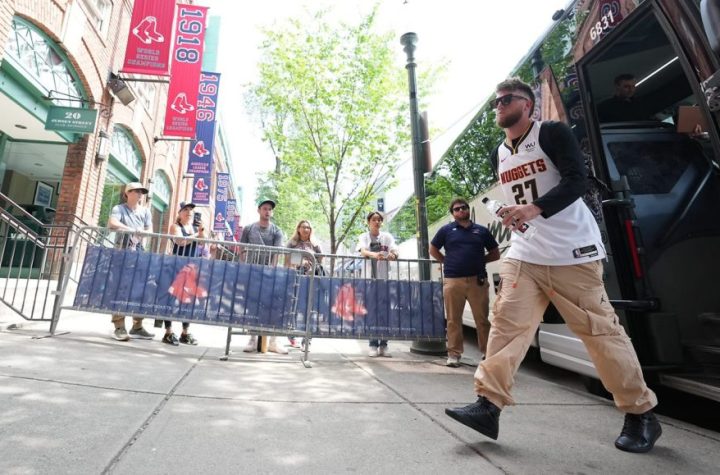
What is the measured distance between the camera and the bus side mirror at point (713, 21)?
1.38 m

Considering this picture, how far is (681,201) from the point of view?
11.2 ft

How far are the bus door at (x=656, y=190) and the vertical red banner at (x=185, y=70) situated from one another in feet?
42.6

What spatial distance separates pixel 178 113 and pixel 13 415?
13.7 metres

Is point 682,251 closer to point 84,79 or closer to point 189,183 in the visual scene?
point 84,79

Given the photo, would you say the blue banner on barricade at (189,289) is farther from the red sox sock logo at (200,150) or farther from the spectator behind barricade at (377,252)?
the red sox sock logo at (200,150)

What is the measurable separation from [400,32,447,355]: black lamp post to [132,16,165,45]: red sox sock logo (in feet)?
24.9

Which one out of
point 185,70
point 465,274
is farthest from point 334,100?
point 465,274

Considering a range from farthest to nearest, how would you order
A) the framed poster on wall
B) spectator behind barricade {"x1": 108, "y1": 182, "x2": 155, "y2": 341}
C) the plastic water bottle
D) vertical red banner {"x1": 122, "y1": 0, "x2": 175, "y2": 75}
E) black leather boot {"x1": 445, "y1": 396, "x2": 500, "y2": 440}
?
the framed poster on wall → vertical red banner {"x1": 122, "y1": 0, "x2": 175, "y2": 75} → spectator behind barricade {"x1": 108, "y1": 182, "x2": 155, "y2": 341} → the plastic water bottle → black leather boot {"x1": 445, "y1": 396, "x2": 500, "y2": 440}

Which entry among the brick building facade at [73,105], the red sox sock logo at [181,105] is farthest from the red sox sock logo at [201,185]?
the red sox sock logo at [181,105]

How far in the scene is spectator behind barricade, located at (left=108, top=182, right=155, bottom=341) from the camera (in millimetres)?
5090

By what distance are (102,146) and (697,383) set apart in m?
12.5

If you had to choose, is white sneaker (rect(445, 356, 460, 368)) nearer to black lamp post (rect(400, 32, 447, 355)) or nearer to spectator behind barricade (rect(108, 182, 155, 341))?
black lamp post (rect(400, 32, 447, 355))

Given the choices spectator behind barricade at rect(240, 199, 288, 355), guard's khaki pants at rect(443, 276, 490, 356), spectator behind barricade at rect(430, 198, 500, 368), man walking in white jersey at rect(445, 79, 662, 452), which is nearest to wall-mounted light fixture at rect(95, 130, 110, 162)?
spectator behind barricade at rect(240, 199, 288, 355)

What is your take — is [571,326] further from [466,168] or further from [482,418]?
[466,168]
